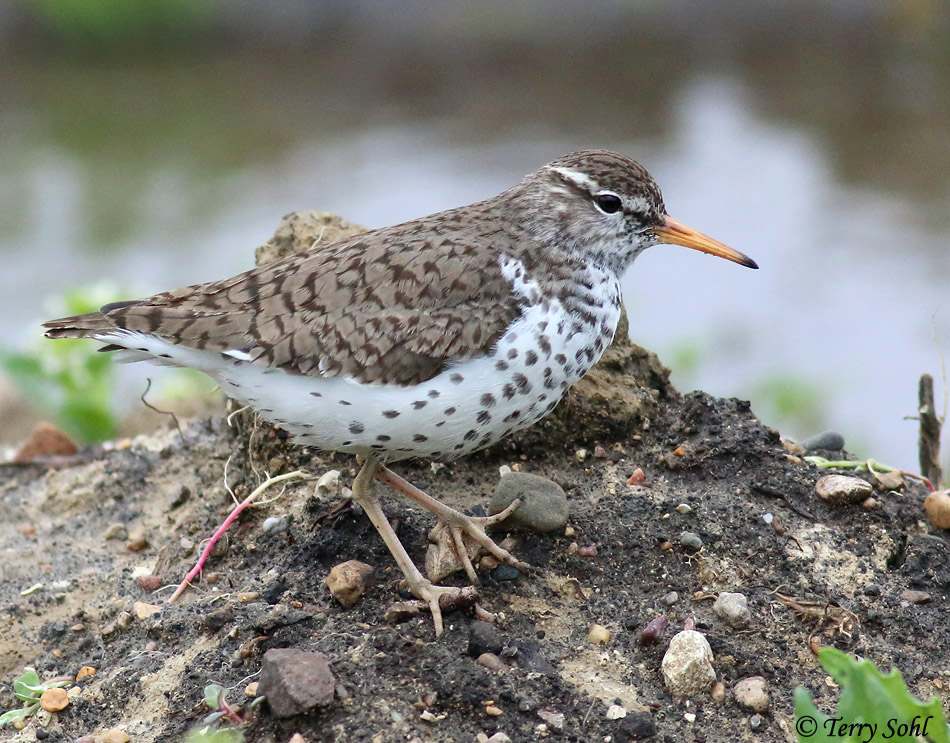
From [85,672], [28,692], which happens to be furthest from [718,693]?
[28,692]

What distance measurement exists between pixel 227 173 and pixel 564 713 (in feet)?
31.0

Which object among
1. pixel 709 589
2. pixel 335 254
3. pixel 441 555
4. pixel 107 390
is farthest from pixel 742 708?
pixel 107 390

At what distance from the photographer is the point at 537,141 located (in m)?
12.3

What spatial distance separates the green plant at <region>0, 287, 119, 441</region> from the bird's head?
11.3 feet

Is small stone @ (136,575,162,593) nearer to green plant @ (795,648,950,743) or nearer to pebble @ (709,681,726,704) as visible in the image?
pebble @ (709,681,726,704)

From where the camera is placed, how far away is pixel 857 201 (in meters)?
11.2

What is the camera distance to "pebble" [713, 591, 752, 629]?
14.3 ft

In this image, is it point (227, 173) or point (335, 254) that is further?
point (227, 173)

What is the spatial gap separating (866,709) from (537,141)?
9.66 meters

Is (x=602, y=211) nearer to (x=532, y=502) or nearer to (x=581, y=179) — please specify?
(x=581, y=179)

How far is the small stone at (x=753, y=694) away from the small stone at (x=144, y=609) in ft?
7.76

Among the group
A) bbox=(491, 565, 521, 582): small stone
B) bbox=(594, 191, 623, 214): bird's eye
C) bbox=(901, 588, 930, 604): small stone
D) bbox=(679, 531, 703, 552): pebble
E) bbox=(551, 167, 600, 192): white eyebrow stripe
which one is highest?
bbox=(551, 167, 600, 192): white eyebrow stripe

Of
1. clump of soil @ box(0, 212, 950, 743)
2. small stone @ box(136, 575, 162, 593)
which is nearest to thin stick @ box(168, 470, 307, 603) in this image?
clump of soil @ box(0, 212, 950, 743)

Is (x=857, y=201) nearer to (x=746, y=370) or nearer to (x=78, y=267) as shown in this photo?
(x=746, y=370)
